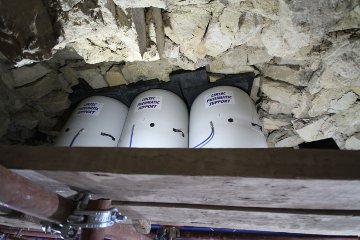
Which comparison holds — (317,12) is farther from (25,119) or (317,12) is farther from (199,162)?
(25,119)

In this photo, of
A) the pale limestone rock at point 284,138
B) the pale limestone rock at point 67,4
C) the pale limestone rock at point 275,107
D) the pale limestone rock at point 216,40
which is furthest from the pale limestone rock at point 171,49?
the pale limestone rock at point 284,138

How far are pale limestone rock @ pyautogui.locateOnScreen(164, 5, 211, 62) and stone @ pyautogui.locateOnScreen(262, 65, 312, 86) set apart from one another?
0.35 metres

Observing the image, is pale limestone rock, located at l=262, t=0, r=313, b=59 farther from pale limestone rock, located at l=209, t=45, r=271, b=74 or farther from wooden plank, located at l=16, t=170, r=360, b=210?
wooden plank, located at l=16, t=170, r=360, b=210

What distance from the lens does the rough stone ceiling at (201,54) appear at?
86cm

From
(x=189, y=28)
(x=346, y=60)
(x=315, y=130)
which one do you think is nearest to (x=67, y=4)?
(x=189, y=28)

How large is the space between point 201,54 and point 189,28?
0.43ft

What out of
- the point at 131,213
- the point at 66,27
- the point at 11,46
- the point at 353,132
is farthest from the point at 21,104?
the point at 353,132

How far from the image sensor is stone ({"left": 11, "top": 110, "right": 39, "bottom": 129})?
1.43 metres

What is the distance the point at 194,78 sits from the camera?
136 centimetres

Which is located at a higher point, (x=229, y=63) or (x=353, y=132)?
(x=229, y=63)

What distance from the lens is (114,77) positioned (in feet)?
4.57

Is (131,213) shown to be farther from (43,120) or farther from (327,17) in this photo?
(327,17)

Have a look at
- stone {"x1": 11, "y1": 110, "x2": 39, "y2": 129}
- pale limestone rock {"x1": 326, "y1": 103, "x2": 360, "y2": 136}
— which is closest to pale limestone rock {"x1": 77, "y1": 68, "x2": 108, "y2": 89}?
stone {"x1": 11, "y1": 110, "x2": 39, "y2": 129}

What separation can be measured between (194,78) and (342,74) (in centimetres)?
62
